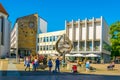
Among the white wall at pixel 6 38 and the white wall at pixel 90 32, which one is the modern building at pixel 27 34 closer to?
the white wall at pixel 6 38

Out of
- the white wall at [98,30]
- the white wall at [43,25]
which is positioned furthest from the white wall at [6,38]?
the white wall at [43,25]

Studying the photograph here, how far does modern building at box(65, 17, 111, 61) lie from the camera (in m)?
80.1

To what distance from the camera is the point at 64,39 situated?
120 feet

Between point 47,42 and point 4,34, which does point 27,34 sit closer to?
point 47,42

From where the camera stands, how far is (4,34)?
88.8 m

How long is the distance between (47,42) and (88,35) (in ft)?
79.8

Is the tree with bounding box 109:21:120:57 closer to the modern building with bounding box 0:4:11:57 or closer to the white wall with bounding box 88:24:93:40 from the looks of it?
the white wall with bounding box 88:24:93:40

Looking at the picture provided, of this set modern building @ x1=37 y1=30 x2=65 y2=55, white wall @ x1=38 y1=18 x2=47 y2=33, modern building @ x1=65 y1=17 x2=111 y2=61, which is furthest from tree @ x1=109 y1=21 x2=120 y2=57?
white wall @ x1=38 y1=18 x2=47 y2=33

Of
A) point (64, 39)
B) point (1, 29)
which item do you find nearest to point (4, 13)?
point (1, 29)

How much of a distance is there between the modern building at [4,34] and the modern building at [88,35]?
61.4ft

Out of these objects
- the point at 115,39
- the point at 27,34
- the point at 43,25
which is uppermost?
the point at 43,25

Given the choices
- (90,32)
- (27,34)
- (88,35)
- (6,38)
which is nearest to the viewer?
(90,32)

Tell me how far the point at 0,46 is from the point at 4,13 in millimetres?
14449

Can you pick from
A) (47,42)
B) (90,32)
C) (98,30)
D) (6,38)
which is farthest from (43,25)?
(98,30)
